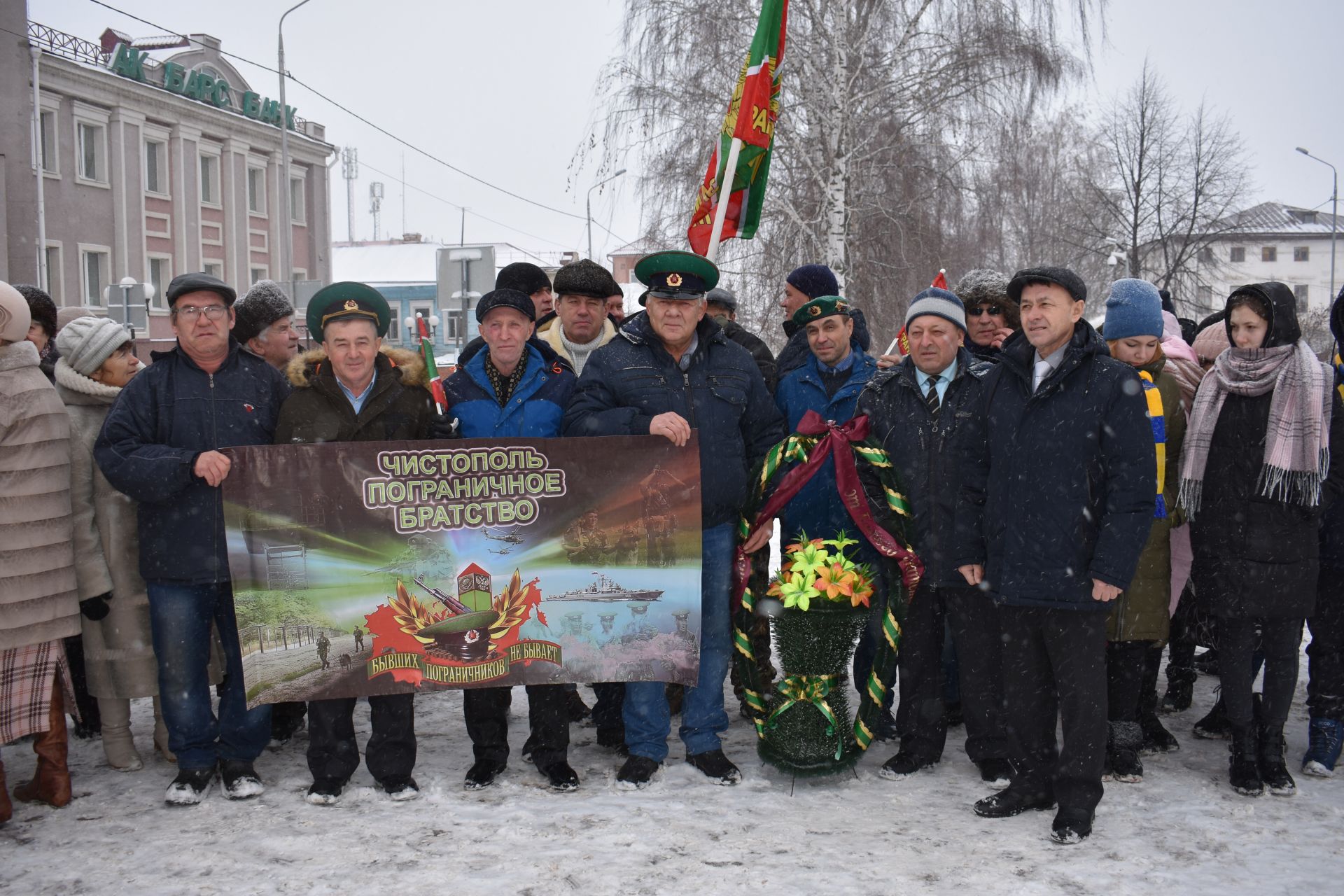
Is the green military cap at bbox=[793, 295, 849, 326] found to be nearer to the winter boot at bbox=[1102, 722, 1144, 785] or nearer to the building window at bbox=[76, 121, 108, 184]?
the winter boot at bbox=[1102, 722, 1144, 785]

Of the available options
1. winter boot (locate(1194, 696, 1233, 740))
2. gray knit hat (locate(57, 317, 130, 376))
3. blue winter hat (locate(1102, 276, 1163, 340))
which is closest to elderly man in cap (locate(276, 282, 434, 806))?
gray knit hat (locate(57, 317, 130, 376))

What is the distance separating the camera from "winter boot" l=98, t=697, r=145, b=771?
17.3 feet

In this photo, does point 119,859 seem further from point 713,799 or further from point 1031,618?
point 1031,618

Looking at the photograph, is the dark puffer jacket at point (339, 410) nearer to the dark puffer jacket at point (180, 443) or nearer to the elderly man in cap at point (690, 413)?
the dark puffer jacket at point (180, 443)

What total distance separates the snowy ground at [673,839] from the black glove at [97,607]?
0.78 metres

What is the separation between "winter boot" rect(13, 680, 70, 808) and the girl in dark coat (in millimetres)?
5096

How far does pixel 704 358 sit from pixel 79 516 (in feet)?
9.53

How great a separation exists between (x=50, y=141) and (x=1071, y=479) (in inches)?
1324

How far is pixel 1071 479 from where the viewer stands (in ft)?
14.4

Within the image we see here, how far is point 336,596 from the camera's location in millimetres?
4801

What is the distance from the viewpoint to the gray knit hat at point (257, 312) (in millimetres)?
6109

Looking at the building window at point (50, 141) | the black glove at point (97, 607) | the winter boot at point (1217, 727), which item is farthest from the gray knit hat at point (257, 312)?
the building window at point (50, 141)

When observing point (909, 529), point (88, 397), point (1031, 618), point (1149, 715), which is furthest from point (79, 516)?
point (1149, 715)

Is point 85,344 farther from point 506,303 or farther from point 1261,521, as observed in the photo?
point 1261,521
